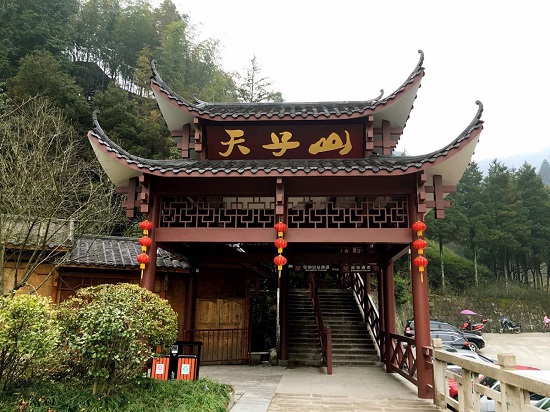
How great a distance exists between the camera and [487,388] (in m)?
4.93

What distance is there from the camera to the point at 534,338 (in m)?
23.4

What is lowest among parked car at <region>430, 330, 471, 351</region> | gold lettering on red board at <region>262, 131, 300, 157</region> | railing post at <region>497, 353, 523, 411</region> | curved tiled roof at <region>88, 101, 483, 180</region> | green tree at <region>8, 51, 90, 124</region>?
parked car at <region>430, 330, 471, 351</region>

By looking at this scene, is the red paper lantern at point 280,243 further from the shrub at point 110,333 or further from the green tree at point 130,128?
the green tree at point 130,128

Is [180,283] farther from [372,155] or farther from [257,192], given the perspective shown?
[372,155]

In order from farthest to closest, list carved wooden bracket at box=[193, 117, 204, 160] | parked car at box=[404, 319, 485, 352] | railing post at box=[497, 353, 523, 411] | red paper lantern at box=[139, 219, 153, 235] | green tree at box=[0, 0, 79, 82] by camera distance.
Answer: green tree at box=[0, 0, 79, 82] < parked car at box=[404, 319, 485, 352] < carved wooden bracket at box=[193, 117, 204, 160] < red paper lantern at box=[139, 219, 153, 235] < railing post at box=[497, 353, 523, 411]

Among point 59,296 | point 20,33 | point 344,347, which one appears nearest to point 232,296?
point 344,347

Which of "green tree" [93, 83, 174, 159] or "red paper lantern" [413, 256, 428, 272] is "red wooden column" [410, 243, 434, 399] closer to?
"red paper lantern" [413, 256, 428, 272]

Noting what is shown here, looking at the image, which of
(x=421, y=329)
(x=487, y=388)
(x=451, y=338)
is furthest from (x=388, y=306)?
(x=451, y=338)

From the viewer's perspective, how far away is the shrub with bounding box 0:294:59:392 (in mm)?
4625

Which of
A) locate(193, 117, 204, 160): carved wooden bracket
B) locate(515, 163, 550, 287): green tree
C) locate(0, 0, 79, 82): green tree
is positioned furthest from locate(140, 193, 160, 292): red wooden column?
locate(515, 163, 550, 287): green tree

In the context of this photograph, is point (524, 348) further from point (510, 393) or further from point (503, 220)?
point (510, 393)

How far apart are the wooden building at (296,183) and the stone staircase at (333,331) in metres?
0.80

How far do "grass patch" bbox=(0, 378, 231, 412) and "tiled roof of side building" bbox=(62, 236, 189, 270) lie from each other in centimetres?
444

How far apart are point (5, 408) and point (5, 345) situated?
0.70 metres
